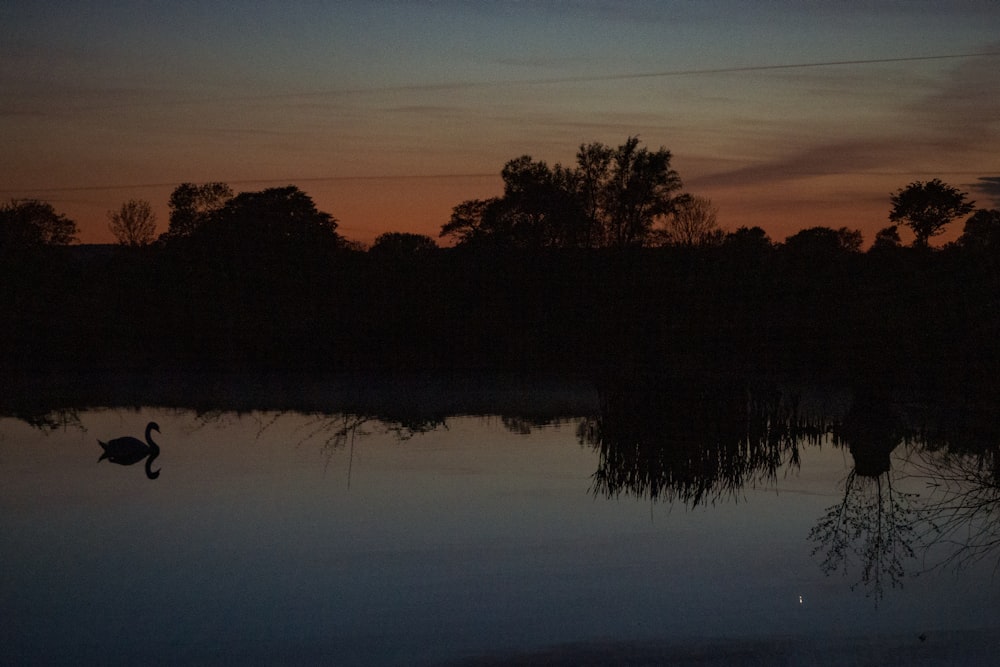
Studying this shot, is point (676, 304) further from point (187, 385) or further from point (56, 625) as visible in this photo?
point (56, 625)

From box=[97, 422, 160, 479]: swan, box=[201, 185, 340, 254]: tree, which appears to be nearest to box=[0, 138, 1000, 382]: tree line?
box=[201, 185, 340, 254]: tree

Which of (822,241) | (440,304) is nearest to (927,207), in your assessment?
(822,241)

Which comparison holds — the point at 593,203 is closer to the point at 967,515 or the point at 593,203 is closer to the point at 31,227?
the point at 31,227

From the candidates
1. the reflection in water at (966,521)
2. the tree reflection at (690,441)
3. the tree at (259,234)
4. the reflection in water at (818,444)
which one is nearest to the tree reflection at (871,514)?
the reflection in water at (818,444)

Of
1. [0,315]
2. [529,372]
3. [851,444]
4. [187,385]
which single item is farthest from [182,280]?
[851,444]

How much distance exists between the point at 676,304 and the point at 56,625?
80.5 feet

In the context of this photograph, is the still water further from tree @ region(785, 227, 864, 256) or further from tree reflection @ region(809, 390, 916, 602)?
tree @ region(785, 227, 864, 256)

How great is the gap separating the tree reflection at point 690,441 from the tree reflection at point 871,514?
1.14m

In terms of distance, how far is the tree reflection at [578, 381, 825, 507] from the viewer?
13.2m

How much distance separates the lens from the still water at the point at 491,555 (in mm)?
8008

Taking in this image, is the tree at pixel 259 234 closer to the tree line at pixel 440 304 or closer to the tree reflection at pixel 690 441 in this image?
the tree line at pixel 440 304

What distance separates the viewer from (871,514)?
12.0 meters

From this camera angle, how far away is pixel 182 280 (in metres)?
35.1

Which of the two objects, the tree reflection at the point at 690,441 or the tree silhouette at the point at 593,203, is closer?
the tree reflection at the point at 690,441
